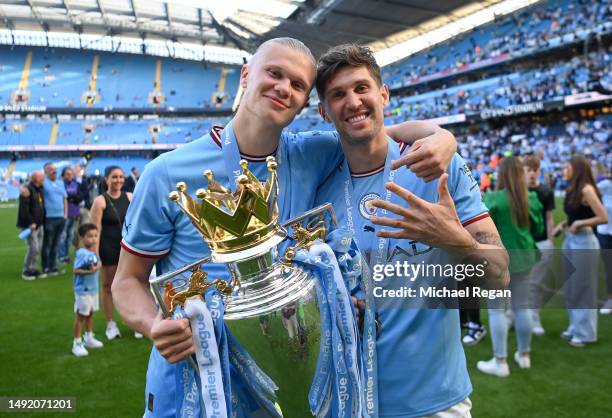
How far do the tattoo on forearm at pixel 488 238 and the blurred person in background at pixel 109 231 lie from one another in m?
4.60

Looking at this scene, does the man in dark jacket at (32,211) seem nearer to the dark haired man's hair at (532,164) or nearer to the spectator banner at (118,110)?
the dark haired man's hair at (532,164)

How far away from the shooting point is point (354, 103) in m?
1.58

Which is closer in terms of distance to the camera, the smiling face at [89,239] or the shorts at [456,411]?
the shorts at [456,411]

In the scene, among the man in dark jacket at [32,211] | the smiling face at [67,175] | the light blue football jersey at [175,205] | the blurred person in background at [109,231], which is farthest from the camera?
the smiling face at [67,175]

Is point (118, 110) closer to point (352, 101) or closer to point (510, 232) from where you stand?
point (510, 232)

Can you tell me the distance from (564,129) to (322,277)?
1173 inches

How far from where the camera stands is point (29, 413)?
138 inches

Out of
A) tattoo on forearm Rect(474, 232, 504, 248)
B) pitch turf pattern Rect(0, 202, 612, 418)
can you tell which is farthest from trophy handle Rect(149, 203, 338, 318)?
pitch turf pattern Rect(0, 202, 612, 418)

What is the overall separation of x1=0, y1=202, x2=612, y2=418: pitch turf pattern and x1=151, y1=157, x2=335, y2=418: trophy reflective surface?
9.06 ft

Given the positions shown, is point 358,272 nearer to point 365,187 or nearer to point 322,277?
point 322,277

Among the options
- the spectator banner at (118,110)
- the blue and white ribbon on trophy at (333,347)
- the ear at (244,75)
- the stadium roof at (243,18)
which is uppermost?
the stadium roof at (243,18)

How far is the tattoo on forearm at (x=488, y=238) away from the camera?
1500 mm

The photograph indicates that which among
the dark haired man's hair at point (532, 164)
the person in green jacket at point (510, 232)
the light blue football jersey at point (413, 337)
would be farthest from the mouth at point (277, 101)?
the dark haired man's hair at point (532, 164)

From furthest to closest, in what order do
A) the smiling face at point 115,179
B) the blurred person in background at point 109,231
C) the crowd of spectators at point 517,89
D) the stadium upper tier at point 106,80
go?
the stadium upper tier at point 106,80 < the crowd of spectators at point 517,89 < the smiling face at point 115,179 < the blurred person in background at point 109,231
